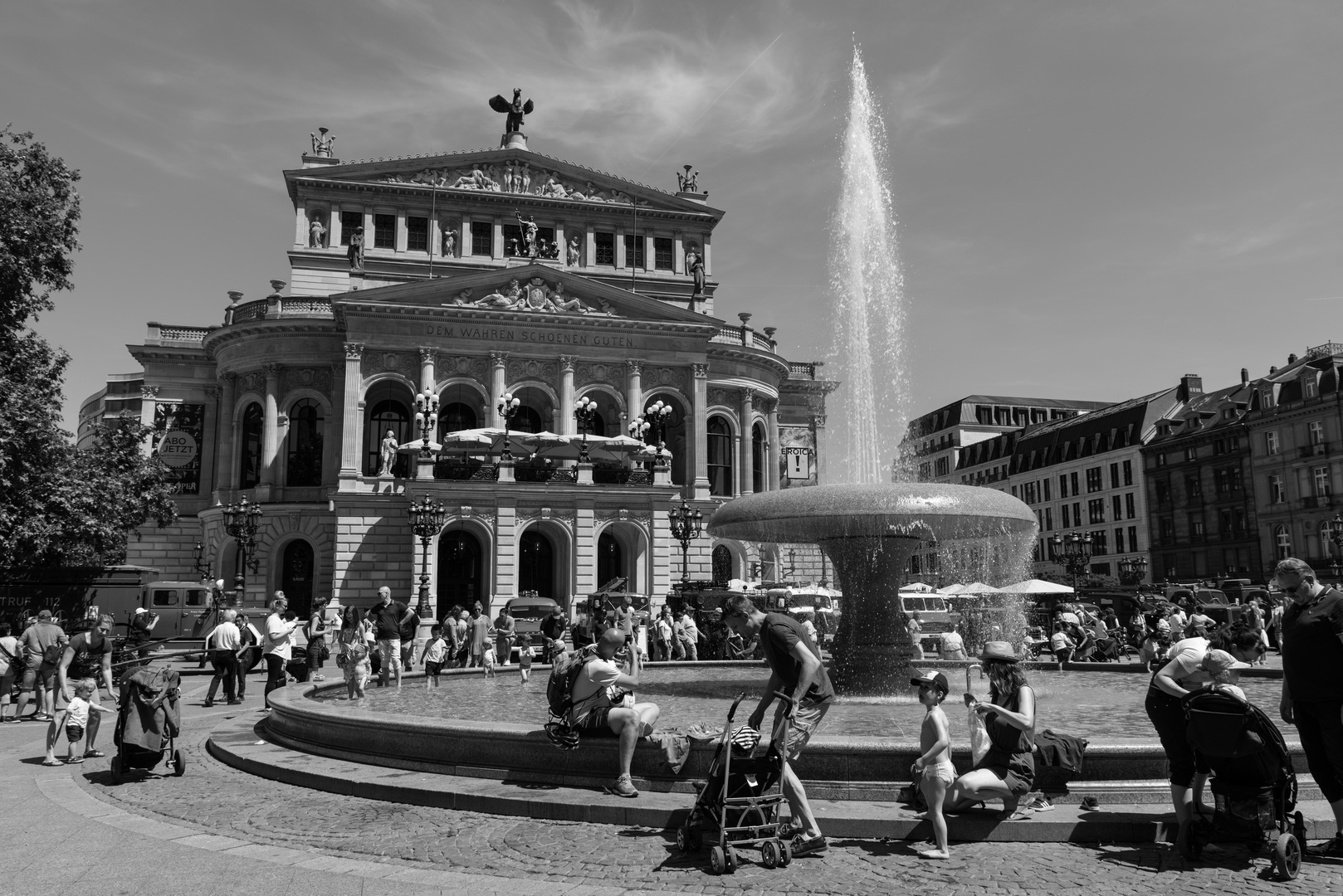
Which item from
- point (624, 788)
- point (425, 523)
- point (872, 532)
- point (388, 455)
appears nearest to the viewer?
point (624, 788)

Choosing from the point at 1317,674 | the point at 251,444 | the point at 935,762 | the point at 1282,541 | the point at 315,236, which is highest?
the point at 315,236

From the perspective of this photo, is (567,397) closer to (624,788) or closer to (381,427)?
Result: (381,427)

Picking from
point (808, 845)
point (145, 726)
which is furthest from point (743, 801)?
point (145, 726)

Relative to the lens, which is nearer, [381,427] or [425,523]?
[425,523]

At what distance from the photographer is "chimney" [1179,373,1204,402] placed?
231 ft

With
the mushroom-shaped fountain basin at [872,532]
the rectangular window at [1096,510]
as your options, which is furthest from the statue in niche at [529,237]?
the rectangular window at [1096,510]

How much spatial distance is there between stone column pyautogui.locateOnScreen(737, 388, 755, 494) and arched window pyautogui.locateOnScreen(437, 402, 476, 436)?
41.5 feet

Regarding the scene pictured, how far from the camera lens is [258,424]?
153 feet

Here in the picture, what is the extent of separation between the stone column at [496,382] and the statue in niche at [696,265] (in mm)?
12715

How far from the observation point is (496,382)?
42.2m

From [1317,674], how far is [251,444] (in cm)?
4670

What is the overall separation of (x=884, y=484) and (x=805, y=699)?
5065 mm

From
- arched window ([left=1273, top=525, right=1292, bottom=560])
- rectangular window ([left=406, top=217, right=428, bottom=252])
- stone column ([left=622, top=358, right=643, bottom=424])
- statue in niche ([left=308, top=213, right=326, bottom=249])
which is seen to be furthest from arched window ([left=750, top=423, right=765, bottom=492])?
arched window ([left=1273, top=525, right=1292, bottom=560])

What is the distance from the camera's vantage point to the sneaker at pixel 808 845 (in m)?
6.37
